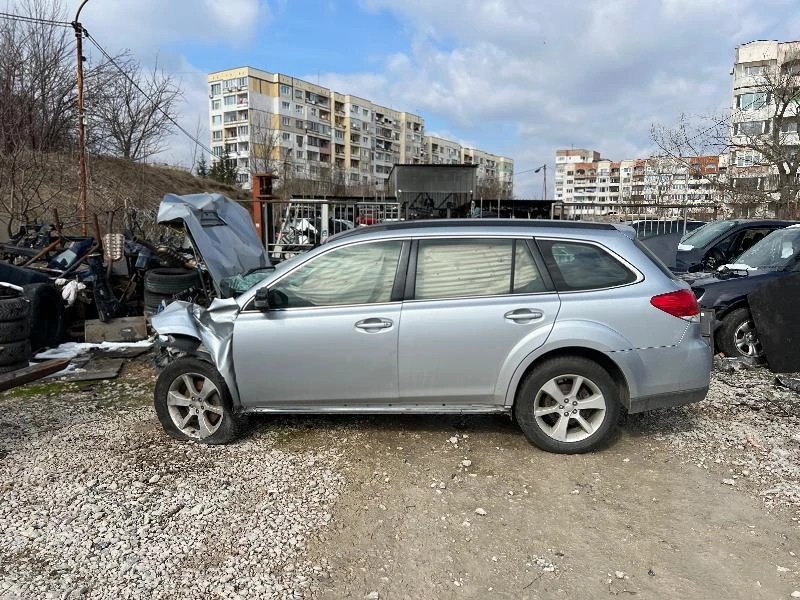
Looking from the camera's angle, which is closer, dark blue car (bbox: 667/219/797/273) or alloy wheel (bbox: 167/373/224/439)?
alloy wheel (bbox: 167/373/224/439)

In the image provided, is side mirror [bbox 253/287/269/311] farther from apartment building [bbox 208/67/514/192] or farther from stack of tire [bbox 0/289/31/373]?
apartment building [bbox 208/67/514/192]

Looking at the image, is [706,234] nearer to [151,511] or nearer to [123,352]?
[123,352]

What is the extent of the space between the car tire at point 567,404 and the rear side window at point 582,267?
560 mm

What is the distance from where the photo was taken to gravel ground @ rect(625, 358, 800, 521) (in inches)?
152

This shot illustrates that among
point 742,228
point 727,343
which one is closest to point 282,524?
point 727,343

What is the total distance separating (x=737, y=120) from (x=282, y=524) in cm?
2216

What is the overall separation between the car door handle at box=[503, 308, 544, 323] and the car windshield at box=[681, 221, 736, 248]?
7409 millimetres

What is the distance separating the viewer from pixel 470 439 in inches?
176

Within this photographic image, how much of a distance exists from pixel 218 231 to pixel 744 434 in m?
6.91

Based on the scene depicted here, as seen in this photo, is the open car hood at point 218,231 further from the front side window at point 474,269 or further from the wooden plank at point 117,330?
the front side window at point 474,269

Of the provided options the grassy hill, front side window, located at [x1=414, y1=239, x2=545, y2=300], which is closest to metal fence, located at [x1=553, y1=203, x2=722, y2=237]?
Answer: front side window, located at [x1=414, y1=239, x2=545, y2=300]

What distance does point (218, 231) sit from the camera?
8203 millimetres

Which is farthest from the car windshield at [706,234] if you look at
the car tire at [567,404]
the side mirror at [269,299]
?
the side mirror at [269,299]

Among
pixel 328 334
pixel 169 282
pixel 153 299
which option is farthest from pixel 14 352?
pixel 328 334
